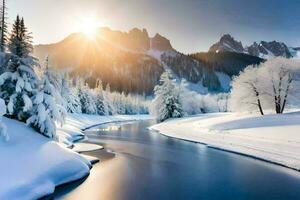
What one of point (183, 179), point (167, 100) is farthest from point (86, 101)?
point (183, 179)

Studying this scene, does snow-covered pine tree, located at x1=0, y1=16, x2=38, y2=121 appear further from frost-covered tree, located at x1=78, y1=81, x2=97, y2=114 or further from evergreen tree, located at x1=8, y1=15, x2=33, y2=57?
frost-covered tree, located at x1=78, y1=81, x2=97, y2=114

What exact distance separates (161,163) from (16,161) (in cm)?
1376

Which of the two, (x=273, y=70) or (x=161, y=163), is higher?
(x=273, y=70)

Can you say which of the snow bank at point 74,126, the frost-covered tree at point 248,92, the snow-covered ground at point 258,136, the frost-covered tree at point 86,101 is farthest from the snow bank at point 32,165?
the frost-covered tree at point 86,101

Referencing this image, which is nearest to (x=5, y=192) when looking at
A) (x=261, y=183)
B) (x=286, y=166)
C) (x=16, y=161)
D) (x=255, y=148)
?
Result: (x=16, y=161)

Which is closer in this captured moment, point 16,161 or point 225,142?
point 16,161

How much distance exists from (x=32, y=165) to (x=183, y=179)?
399 inches

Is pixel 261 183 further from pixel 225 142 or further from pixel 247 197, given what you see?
pixel 225 142

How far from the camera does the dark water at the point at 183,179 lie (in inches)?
737

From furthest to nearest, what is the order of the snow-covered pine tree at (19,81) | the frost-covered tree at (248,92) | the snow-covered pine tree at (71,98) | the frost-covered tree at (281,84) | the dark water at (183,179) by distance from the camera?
the snow-covered pine tree at (71,98), the frost-covered tree at (248,92), the frost-covered tree at (281,84), the snow-covered pine tree at (19,81), the dark water at (183,179)

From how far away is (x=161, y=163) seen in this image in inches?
1125

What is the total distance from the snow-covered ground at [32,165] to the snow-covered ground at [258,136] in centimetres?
1683

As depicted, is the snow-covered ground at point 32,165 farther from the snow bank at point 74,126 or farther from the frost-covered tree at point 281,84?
the frost-covered tree at point 281,84

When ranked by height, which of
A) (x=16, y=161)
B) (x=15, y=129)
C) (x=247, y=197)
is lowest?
(x=247, y=197)
